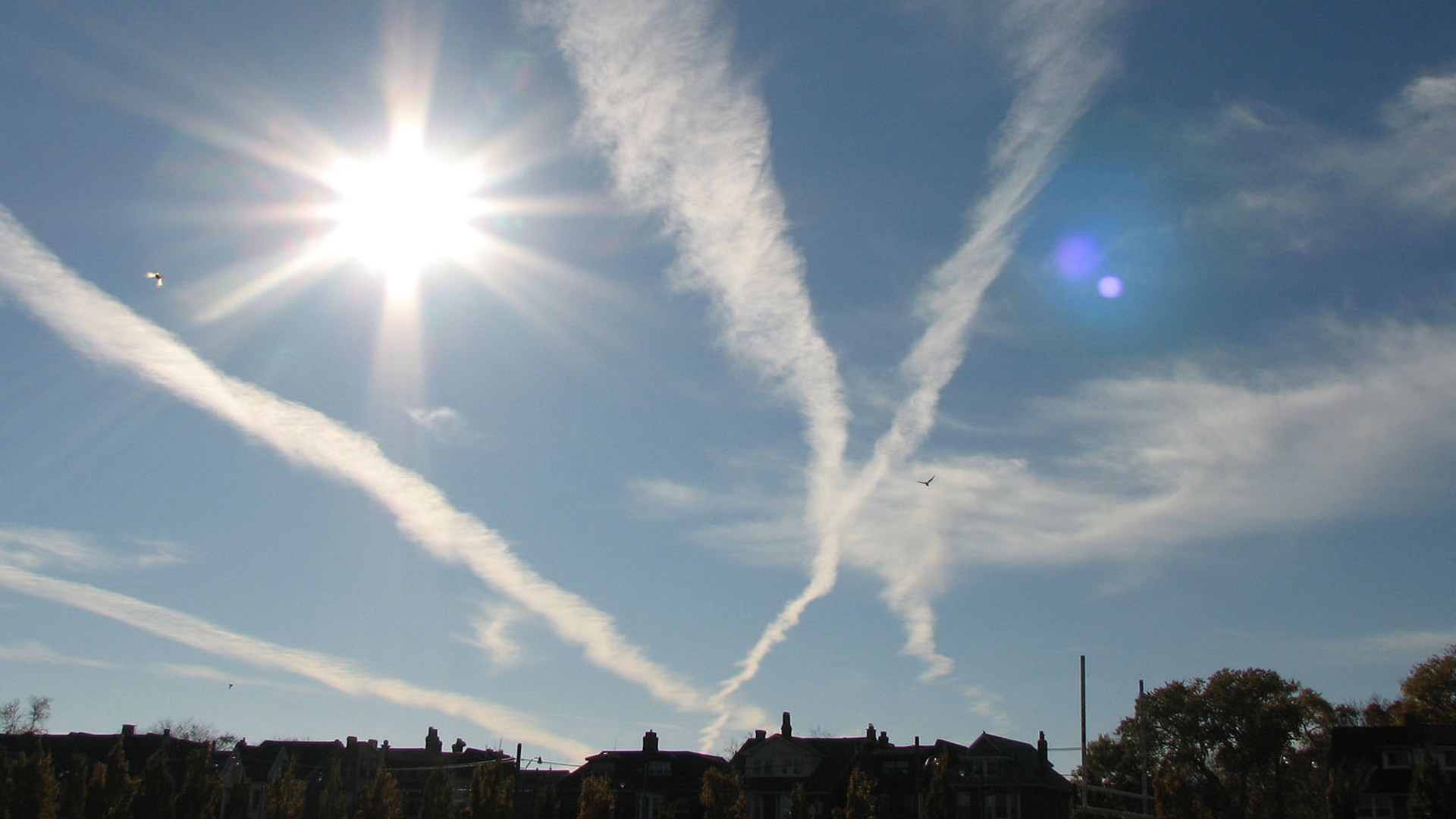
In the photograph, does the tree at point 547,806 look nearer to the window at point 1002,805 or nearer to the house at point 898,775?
the house at point 898,775

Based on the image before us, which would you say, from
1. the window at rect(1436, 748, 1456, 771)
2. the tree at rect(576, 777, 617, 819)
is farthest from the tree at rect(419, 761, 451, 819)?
the window at rect(1436, 748, 1456, 771)

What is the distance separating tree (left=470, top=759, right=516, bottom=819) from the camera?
6731 cm

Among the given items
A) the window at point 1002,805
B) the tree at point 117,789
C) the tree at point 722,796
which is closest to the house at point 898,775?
the window at point 1002,805

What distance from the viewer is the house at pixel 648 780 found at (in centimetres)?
8962

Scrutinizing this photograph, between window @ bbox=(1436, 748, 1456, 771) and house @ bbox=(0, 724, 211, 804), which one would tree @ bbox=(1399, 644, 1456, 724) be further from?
house @ bbox=(0, 724, 211, 804)

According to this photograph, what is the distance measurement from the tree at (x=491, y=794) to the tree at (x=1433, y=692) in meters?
69.3

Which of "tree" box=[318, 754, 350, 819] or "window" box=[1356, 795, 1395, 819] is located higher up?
"window" box=[1356, 795, 1395, 819]

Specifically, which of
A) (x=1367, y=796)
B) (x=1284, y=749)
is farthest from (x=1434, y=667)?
(x=1367, y=796)

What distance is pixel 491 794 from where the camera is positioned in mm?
67688

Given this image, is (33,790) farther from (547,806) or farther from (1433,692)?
(1433,692)

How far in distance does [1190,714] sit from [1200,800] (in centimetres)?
4229

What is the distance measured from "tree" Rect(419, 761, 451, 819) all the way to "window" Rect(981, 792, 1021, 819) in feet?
123

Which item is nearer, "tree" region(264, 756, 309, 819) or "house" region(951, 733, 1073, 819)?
"tree" region(264, 756, 309, 819)

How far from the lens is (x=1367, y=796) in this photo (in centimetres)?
7544
